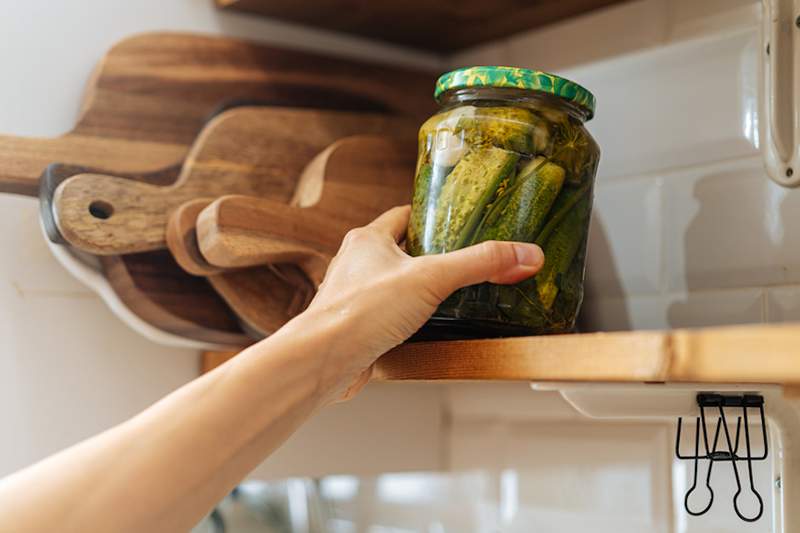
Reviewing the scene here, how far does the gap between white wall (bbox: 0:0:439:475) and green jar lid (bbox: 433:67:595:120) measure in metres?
0.45

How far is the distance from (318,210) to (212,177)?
0.11 metres

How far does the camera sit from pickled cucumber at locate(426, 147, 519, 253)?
0.74 meters

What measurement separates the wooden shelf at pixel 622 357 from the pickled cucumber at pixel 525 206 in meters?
0.08

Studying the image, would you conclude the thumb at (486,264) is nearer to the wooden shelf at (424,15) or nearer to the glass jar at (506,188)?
the glass jar at (506,188)

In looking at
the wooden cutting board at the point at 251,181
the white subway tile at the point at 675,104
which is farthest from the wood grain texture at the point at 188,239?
the white subway tile at the point at 675,104

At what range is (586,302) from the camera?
1067mm

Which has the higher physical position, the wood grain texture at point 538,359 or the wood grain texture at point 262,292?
the wood grain texture at point 262,292

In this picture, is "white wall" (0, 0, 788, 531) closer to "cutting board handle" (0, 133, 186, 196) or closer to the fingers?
"cutting board handle" (0, 133, 186, 196)

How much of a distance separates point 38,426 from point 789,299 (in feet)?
2.35

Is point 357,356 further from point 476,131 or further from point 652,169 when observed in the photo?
point 652,169

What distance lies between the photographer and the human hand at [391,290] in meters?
0.71

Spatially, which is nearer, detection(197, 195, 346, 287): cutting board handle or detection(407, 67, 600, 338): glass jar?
detection(407, 67, 600, 338): glass jar

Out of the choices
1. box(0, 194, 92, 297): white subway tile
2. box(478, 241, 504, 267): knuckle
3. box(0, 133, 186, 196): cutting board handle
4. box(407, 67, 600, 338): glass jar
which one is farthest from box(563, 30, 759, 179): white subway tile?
box(0, 194, 92, 297): white subway tile

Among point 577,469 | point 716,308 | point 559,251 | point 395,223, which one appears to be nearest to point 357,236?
point 395,223
